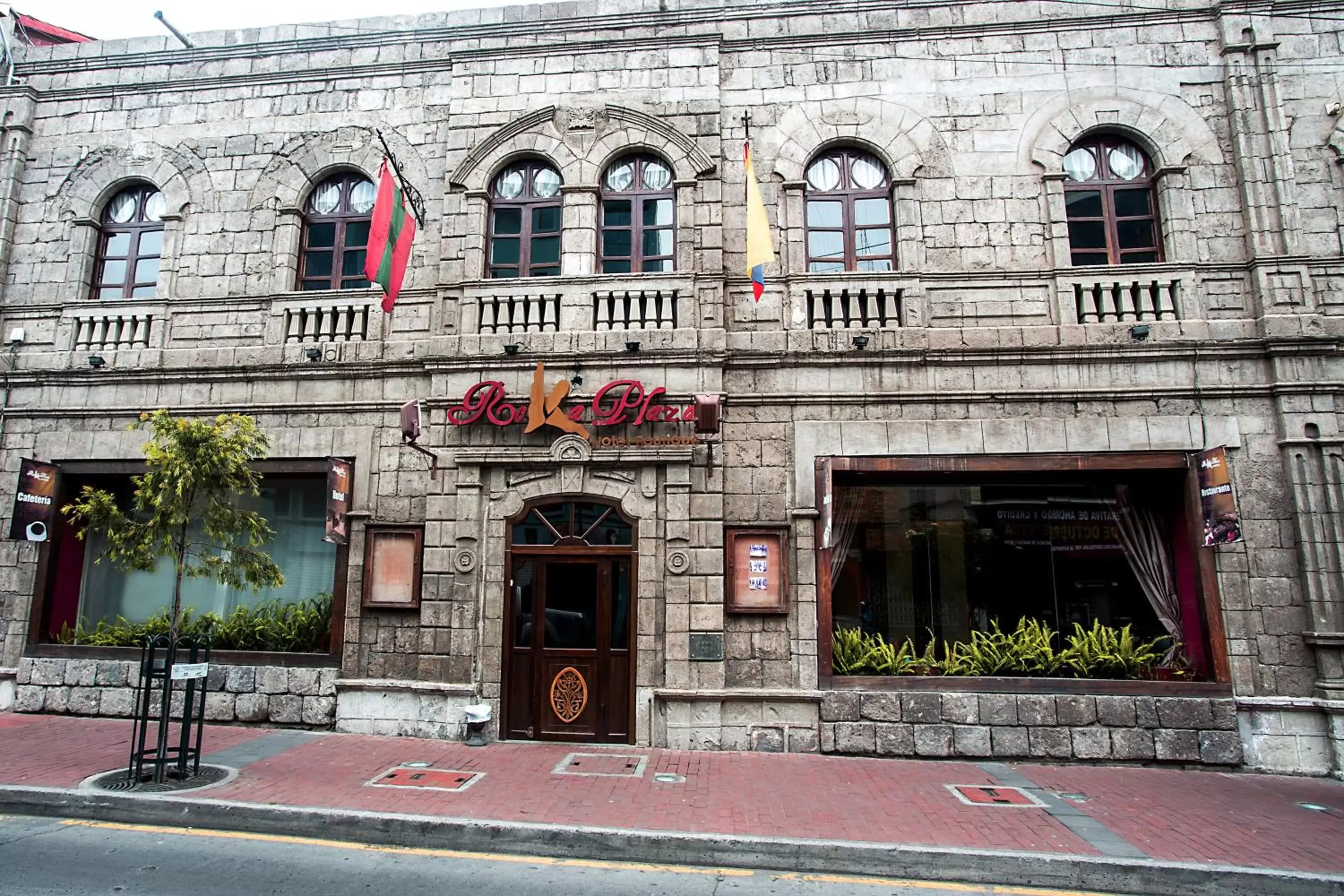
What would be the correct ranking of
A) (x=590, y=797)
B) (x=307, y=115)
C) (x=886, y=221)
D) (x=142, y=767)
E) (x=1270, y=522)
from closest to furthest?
(x=590, y=797) → (x=142, y=767) → (x=1270, y=522) → (x=886, y=221) → (x=307, y=115)

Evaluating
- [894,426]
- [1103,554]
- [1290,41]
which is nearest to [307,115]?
[894,426]

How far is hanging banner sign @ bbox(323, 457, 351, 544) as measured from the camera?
998cm

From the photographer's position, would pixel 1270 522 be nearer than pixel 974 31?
Yes

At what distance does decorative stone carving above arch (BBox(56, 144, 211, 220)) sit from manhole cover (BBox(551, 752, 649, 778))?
9.79m

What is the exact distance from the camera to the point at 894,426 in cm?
995

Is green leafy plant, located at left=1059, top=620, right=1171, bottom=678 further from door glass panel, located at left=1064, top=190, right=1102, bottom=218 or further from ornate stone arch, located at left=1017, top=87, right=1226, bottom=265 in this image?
door glass panel, located at left=1064, top=190, right=1102, bottom=218

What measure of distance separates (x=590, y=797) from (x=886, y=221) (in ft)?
27.0

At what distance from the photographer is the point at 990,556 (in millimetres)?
10203

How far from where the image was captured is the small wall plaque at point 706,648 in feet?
31.1

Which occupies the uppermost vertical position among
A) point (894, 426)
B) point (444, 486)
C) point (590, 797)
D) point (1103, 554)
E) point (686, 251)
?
point (686, 251)

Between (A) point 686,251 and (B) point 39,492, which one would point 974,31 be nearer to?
(A) point 686,251

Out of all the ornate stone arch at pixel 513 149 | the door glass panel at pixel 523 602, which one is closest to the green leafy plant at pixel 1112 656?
the door glass panel at pixel 523 602

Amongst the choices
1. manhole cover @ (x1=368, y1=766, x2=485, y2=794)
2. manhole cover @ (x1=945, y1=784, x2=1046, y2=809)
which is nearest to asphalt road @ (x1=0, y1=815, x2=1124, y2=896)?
manhole cover @ (x1=368, y1=766, x2=485, y2=794)

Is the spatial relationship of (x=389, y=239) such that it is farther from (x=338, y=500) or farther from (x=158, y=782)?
(x=158, y=782)
